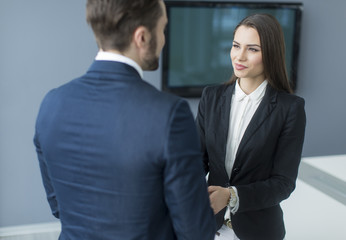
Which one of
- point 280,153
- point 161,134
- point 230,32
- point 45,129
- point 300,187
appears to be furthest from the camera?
point 230,32

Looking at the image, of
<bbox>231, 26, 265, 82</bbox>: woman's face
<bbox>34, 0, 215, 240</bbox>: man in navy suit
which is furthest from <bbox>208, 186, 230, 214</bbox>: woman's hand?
<bbox>231, 26, 265, 82</bbox>: woman's face

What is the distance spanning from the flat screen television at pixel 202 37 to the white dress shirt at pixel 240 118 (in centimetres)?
203

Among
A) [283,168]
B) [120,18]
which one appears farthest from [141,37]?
[283,168]

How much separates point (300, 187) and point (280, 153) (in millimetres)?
1063

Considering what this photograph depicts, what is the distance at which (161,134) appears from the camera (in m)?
0.92

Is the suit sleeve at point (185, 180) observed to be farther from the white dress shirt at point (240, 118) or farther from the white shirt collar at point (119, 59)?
the white dress shirt at point (240, 118)

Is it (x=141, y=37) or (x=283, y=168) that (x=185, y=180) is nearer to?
(x=141, y=37)

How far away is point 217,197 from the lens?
1366 mm

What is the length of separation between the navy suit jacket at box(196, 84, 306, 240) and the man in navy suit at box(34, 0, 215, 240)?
0.50m

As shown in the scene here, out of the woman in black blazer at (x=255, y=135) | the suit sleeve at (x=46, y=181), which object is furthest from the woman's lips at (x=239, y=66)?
the suit sleeve at (x=46, y=181)

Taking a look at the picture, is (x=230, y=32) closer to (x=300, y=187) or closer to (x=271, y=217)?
(x=300, y=187)

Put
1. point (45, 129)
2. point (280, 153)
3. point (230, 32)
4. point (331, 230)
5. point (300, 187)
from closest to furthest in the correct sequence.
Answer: point (45, 129), point (280, 153), point (331, 230), point (300, 187), point (230, 32)

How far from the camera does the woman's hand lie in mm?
1359

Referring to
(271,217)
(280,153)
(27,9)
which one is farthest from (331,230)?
(27,9)
